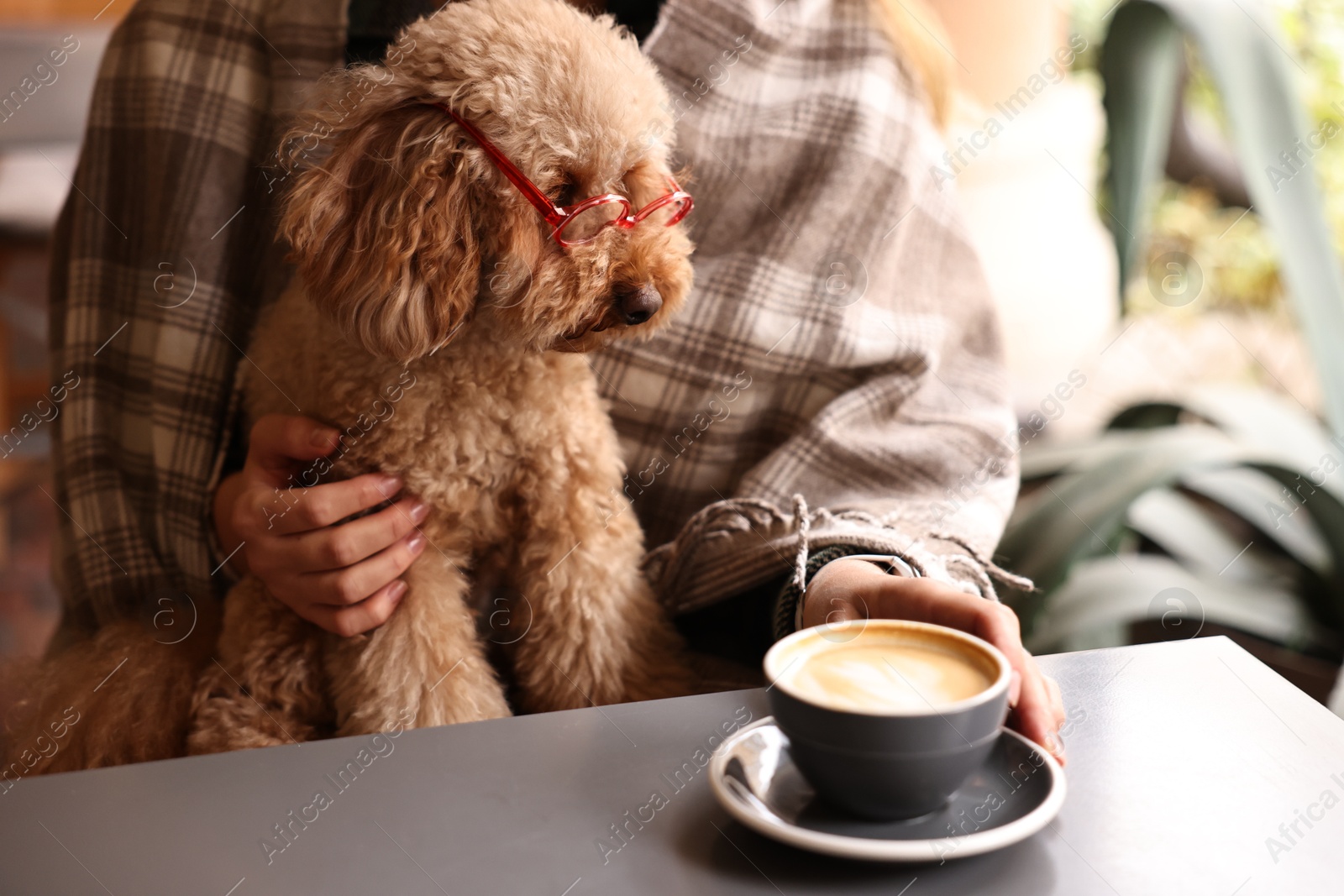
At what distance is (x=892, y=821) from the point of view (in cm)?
57

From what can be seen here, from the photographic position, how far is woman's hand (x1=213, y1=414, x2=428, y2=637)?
2.85 feet

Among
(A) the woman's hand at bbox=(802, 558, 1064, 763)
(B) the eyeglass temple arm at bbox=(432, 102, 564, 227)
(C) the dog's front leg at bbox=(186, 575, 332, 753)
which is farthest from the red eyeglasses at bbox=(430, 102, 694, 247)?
(C) the dog's front leg at bbox=(186, 575, 332, 753)

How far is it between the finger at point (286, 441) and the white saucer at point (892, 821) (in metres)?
0.43

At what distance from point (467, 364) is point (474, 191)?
141mm

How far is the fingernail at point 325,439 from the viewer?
868 millimetres

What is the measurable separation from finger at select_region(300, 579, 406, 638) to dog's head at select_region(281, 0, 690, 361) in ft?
0.70

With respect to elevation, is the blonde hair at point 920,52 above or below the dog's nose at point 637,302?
above

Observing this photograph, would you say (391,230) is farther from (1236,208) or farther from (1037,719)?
(1236,208)

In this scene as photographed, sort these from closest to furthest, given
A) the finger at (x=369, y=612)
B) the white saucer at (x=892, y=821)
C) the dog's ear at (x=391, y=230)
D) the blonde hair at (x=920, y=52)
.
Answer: the white saucer at (x=892, y=821) < the dog's ear at (x=391, y=230) < the finger at (x=369, y=612) < the blonde hair at (x=920, y=52)

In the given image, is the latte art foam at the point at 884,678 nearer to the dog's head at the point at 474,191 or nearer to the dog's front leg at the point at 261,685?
the dog's head at the point at 474,191

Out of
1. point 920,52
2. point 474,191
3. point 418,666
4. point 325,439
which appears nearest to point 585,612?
point 418,666

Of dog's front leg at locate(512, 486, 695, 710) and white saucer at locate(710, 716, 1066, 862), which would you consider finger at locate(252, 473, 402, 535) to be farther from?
white saucer at locate(710, 716, 1066, 862)

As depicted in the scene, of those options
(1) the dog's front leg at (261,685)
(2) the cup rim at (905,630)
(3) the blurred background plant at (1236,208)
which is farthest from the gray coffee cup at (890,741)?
(3) the blurred background plant at (1236,208)

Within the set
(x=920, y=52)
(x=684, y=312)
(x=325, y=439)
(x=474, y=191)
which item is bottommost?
(x=325, y=439)
